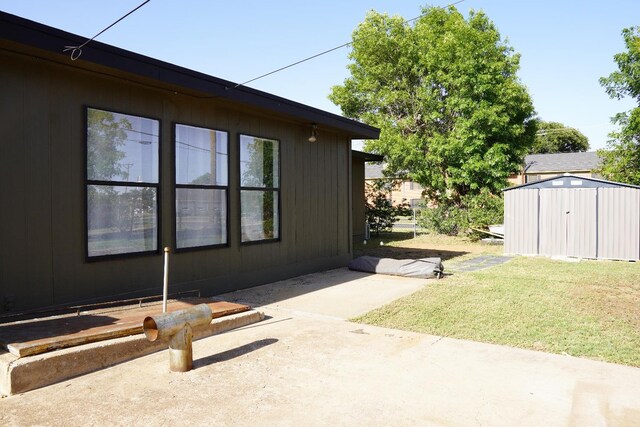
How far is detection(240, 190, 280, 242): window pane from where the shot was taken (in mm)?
7409

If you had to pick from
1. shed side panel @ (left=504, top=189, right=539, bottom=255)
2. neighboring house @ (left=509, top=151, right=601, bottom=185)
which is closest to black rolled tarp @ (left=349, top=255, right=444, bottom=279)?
shed side panel @ (left=504, top=189, right=539, bottom=255)

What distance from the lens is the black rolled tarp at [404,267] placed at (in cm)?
844

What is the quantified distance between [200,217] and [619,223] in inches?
396

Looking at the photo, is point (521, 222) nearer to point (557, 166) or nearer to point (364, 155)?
point (364, 155)

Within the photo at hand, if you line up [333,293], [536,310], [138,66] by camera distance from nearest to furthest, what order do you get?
[138,66]
[536,310]
[333,293]

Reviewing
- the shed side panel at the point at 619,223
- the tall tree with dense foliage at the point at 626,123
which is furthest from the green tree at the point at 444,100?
the shed side panel at the point at 619,223

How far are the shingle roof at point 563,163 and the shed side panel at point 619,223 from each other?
23.0 meters

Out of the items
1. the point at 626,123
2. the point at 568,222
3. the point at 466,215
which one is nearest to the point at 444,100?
the point at 466,215

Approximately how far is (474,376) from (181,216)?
14.0ft

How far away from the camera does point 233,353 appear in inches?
168

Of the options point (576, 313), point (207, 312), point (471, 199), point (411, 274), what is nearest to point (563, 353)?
point (576, 313)

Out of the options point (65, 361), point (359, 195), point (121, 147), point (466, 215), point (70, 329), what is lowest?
point (65, 361)

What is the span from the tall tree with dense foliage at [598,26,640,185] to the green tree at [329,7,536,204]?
2.82m

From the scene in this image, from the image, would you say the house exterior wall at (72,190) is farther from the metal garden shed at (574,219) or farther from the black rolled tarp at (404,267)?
the metal garden shed at (574,219)
